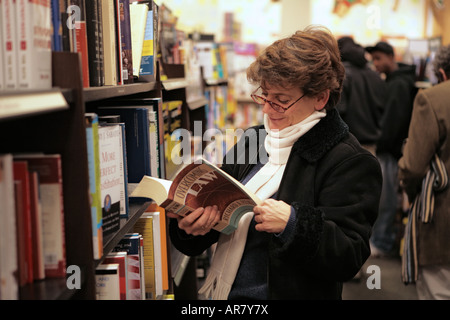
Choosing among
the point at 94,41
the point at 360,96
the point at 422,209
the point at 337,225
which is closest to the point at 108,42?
the point at 94,41

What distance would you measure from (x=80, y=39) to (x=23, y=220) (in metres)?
0.55

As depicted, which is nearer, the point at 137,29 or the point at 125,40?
the point at 125,40

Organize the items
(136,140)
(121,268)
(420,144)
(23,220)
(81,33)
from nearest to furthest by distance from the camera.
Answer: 1. (23,220)
2. (81,33)
3. (121,268)
4. (136,140)
5. (420,144)

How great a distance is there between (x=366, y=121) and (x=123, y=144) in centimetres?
349

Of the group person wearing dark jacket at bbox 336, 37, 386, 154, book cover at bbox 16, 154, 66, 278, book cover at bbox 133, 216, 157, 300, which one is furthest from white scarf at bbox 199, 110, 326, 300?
person wearing dark jacket at bbox 336, 37, 386, 154

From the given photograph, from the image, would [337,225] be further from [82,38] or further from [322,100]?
[82,38]

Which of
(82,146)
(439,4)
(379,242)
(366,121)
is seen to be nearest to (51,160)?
(82,146)

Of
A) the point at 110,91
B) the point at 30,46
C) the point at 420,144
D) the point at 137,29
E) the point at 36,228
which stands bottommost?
the point at 420,144

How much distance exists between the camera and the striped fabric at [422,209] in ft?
9.46

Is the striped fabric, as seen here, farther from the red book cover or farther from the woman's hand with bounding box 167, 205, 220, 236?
the red book cover

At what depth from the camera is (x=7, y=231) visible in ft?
3.08

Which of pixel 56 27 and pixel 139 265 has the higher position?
Answer: pixel 56 27

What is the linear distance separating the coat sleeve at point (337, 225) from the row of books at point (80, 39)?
71 cm

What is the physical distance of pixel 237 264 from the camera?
1681mm
